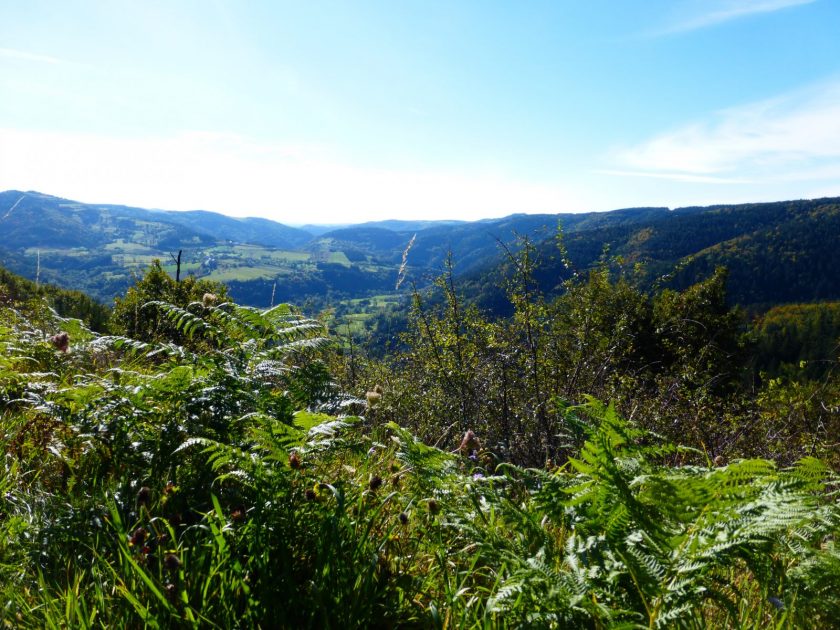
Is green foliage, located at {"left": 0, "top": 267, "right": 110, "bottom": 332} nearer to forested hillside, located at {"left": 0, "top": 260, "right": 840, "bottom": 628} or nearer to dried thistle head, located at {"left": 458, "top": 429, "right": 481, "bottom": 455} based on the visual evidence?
forested hillside, located at {"left": 0, "top": 260, "right": 840, "bottom": 628}

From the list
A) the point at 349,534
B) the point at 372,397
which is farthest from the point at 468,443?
the point at 349,534

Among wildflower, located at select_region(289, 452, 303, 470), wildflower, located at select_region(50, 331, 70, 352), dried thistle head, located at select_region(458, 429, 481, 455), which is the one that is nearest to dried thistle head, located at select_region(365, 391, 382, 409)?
dried thistle head, located at select_region(458, 429, 481, 455)

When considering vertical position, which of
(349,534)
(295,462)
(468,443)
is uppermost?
(295,462)

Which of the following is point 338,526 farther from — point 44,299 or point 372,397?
point 44,299

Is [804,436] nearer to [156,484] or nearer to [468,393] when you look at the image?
[468,393]

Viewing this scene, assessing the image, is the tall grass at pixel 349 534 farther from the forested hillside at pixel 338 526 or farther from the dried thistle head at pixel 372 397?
the dried thistle head at pixel 372 397

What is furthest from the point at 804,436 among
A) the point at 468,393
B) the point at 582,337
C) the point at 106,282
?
the point at 106,282

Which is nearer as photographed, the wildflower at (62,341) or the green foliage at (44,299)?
the wildflower at (62,341)

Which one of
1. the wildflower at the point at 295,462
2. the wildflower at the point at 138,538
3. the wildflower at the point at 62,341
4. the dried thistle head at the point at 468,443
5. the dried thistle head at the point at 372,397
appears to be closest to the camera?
the wildflower at the point at 138,538

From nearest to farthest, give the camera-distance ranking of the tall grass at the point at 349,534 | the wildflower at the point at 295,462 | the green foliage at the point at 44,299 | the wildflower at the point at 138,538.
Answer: the tall grass at the point at 349,534 → the wildflower at the point at 138,538 → the wildflower at the point at 295,462 → the green foliage at the point at 44,299

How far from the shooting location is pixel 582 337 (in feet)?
19.8

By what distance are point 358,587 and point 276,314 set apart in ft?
6.22

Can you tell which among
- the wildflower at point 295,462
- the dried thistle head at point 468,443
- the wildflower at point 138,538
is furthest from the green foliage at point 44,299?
the dried thistle head at point 468,443

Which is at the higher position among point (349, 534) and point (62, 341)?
point (62, 341)
